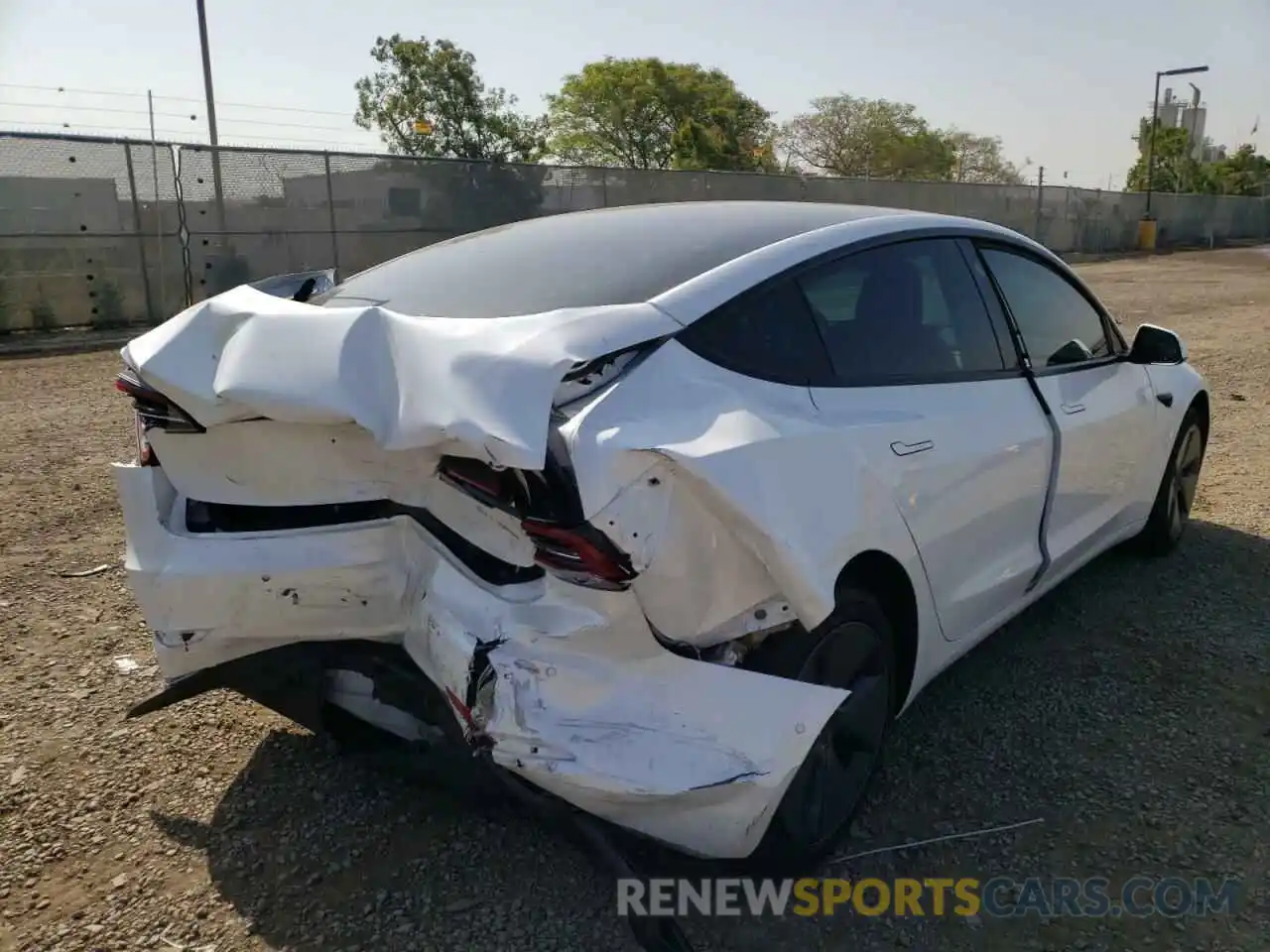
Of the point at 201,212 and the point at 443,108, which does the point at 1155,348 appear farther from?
the point at 443,108

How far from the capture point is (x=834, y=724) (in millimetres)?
2557

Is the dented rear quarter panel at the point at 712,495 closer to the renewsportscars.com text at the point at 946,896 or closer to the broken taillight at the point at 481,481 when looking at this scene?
the broken taillight at the point at 481,481

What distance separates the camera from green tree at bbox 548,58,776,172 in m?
52.7

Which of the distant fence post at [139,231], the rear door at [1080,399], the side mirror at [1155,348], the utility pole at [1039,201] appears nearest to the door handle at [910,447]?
the rear door at [1080,399]

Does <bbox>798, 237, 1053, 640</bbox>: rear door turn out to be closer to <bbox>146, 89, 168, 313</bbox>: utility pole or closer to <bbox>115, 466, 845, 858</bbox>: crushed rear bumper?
<bbox>115, 466, 845, 858</bbox>: crushed rear bumper

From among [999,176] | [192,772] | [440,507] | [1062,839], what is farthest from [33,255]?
[999,176]

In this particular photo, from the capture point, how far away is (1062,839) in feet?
9.04

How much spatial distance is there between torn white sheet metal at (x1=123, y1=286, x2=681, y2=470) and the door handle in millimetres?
711

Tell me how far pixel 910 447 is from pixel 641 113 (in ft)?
177

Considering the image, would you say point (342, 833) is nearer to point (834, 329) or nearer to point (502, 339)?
point (502, 339)

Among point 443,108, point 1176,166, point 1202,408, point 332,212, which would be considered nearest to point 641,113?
point 443,108

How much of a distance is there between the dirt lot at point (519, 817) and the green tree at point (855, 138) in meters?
65.3

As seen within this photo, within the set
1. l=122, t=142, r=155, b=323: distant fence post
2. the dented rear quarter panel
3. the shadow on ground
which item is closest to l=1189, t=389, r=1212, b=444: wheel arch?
the shadow on ground

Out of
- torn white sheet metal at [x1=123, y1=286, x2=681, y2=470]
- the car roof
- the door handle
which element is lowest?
the door handle
